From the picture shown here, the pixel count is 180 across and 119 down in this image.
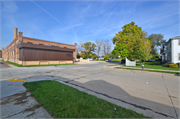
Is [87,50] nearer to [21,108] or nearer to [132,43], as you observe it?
[132,43]

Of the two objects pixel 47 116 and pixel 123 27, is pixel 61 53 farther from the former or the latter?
pixel 47 116

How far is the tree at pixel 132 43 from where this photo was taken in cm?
1958

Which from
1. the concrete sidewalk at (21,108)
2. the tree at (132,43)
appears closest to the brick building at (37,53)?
the tree at (132,43)

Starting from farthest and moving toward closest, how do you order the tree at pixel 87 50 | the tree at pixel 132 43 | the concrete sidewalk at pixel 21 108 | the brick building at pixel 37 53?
the tree at pixel 87 50, the brick building at pixel 37 53, the tree at pixel 132 43, the concrete sidewalk at pixel 21 108

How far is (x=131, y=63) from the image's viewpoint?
21047mm

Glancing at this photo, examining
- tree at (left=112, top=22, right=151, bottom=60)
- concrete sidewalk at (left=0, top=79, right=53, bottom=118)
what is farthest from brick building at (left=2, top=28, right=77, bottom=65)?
concrete sidewalk at (left=0, top=79, right=53, bottom=118)

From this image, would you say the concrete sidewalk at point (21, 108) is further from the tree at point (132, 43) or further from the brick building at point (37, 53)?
the brick building at point (37, 53)

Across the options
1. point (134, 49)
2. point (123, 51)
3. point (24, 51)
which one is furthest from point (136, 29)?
point (24, 51)

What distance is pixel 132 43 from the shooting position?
22.5 meters

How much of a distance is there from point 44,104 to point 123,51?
25897 millimetres

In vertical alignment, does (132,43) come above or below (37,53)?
above

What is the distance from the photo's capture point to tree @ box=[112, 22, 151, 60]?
19.6 metres

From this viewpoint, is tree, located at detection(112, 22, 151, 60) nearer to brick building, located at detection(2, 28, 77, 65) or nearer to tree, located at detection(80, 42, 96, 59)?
brick building, located at detection(2, 28, 77, 65)

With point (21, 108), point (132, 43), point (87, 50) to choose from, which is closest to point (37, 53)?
point (21, 108)
